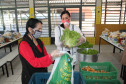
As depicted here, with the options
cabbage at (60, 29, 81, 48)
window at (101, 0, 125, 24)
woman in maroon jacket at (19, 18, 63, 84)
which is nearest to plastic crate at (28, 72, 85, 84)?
woman in maroon jacket at (19, 18, 63, 84)

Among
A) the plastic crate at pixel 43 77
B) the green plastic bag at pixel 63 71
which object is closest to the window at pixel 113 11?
the plastic crate at pixel 43 77

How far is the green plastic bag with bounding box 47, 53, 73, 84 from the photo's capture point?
1.04 metres

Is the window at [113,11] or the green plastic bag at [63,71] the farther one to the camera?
the window at [113,11]

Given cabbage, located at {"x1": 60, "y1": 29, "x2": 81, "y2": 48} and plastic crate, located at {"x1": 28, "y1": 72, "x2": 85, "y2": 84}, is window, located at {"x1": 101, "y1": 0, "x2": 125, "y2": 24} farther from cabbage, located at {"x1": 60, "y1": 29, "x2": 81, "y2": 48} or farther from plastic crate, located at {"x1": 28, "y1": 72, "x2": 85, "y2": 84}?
plastic crate, located at {"x1": 28, "y1": 72, "x2": 85, "y2": 84}

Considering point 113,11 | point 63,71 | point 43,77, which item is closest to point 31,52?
point 43,77

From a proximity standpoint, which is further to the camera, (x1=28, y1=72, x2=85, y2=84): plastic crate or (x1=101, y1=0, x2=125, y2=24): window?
(x1=101, y1=0, x2=125, y2=24): window

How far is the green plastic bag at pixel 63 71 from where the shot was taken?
1.04 meters

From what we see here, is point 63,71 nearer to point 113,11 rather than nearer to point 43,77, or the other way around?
point 43,77

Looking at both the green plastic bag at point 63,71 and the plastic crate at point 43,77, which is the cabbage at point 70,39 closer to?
the green plastic bag at point 63,71

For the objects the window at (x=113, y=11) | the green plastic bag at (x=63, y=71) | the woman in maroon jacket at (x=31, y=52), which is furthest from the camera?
the window at (x=113, y=11)

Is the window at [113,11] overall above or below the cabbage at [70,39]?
above

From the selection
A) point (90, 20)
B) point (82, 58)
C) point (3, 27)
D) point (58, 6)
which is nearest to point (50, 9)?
point (58, 6)

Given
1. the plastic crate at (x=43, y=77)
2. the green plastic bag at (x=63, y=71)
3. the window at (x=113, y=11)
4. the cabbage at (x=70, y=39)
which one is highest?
the window at (x=113, y=11)

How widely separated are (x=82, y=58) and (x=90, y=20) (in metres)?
3.87
